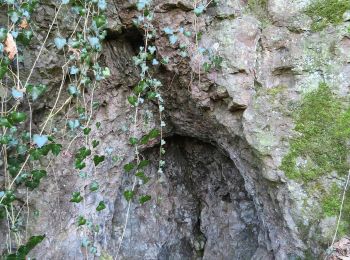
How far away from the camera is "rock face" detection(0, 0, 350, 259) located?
1838 mm

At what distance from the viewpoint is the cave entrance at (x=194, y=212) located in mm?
2340

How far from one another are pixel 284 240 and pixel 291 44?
3.02ft

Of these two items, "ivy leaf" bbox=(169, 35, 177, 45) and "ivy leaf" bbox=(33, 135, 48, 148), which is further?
"ivy leaf" bbox=(169, 35, 177, 45)

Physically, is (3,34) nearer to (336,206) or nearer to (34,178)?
(34,178)

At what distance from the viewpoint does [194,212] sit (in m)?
2.54

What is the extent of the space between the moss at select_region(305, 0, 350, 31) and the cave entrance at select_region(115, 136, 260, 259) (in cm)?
88

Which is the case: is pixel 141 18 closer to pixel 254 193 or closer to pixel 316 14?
pixel 316 14

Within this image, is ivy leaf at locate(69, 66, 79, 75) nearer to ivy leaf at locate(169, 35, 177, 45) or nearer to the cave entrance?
ivy leaf at locate(169, 35, 177, 45)

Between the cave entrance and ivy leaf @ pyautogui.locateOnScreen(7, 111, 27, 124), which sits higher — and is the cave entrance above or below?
below

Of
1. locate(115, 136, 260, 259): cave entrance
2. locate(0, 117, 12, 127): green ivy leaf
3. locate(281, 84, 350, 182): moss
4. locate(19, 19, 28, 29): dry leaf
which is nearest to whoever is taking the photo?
locate(0, 117, 12, 127): green ivy leaf

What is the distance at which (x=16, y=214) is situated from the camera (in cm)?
183

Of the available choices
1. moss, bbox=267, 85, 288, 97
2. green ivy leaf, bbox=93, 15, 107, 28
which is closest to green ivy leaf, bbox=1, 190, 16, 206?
green ivy leaf, bbox=93, 15, 107, 28

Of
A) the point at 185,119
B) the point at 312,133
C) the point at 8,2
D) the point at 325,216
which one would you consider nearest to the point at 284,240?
the point at 325,216

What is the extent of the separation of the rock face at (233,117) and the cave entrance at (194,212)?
1 centimetres
